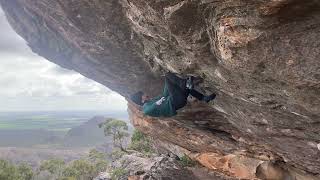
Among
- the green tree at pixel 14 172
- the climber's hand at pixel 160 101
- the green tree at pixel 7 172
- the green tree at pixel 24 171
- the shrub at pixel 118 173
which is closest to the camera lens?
the climber's hand at pixel 160 101

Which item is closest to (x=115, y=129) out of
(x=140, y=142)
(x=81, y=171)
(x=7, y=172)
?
(x=140, y=142)

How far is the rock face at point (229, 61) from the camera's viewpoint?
26.1 feet

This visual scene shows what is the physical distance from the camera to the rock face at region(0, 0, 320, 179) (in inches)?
313

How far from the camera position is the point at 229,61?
9.41m

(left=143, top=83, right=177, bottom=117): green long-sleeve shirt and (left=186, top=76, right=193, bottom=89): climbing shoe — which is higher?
(left=186, top=76, right=193, bottom=89): climbing shoe

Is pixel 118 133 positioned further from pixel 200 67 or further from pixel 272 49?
pixel 272 49

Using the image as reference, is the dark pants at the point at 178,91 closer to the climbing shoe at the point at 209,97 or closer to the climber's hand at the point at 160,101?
the climbing shoe at the point at 209,97

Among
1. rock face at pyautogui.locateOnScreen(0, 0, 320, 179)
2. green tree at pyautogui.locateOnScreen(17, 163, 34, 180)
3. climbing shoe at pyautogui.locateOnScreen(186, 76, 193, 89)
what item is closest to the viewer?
rock face at pyautogui.locateOnScreen(0, 0, 320, 179)

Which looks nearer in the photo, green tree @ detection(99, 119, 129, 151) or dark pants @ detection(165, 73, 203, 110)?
dark pants @ detection(165, 73, 203, 110)

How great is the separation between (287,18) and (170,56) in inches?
226

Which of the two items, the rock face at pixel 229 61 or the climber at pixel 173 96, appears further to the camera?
the climber at pixel 173 96

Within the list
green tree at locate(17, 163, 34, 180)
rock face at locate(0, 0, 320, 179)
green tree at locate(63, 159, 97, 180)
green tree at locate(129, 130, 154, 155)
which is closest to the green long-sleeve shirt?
rock face at locate(0, 0, 320, 179)

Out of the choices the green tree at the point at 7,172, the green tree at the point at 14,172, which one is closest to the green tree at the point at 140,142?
the green tree at the point at 7,172

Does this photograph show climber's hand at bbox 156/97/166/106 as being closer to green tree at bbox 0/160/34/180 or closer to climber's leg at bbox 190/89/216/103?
climber's leg at bbox 190/89/216/103
